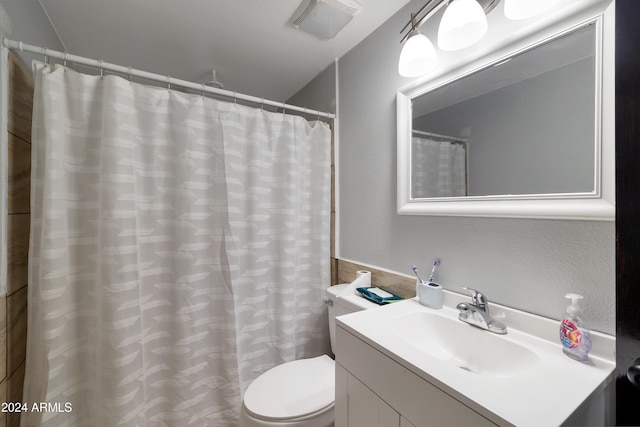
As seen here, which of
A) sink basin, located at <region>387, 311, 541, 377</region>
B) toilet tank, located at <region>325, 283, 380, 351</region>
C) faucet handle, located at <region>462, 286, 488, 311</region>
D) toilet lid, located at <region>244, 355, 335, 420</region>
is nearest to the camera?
sink basin, located at <region>387, 311, 541, 377</region>

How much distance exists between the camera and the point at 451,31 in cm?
89

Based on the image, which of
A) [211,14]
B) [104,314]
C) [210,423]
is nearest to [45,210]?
[104,314]

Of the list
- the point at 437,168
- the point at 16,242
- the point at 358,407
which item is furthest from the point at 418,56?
the point at 16,242

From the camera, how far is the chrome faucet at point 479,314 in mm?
837

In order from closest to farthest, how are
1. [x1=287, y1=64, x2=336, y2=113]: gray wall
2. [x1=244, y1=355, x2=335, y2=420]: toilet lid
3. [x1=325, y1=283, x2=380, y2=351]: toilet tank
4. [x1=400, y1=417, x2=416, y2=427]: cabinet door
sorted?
[x1=400, y1=417, x2=416, y2=427]: cabinet door, [x1=244, y1=355, x2=335, y2=420]: toilet lid, [x1=325, y1=283, x2=380, y2=351]: toilet tank, [x1=287, y1=64, x2=336, y2=113]: gray wall

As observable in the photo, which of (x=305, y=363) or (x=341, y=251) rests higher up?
(x=341, y=251)

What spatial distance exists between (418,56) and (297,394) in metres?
1.49

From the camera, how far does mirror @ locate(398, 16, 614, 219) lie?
28.3 inches

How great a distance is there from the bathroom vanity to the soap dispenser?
1.0 inches

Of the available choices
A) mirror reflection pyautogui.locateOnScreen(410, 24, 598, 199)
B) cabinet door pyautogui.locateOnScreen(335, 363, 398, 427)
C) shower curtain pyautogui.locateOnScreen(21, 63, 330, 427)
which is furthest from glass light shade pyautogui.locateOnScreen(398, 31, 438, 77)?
cabinet door pyautogui.locateOnScreen(335, 363, 398, 427)

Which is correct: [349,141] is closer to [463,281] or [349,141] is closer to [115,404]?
[463,281]

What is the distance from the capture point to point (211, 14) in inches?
50.3

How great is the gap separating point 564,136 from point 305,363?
1.39 m

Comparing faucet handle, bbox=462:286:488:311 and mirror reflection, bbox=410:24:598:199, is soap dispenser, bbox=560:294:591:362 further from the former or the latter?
mirror reflection, bbox=410:24:598:199
